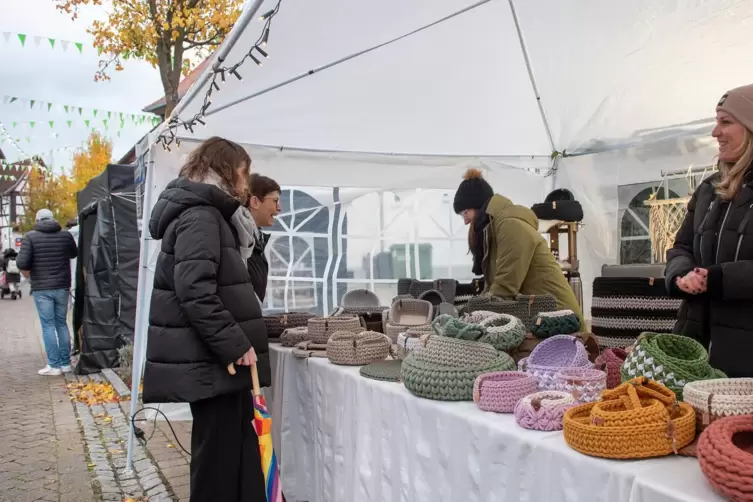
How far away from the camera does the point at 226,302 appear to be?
2.18 metres

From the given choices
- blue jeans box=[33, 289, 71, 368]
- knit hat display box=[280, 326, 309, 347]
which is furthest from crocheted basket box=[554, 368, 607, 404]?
blue jeans box=[33, 289, 71, 368]

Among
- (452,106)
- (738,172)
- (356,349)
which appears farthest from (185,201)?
(452,106)

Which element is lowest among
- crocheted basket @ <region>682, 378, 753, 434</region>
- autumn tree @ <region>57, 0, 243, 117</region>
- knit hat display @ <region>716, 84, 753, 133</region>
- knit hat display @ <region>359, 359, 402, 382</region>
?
knit hat display @ <region>359, 359, 402, 382</region>

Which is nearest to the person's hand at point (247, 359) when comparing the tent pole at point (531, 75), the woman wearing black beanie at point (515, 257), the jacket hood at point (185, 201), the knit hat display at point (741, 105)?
the jacket hood at point (185, 201)

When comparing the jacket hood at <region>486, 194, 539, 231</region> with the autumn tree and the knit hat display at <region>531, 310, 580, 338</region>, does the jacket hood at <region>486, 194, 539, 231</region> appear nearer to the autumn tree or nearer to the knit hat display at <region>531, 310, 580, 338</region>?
the knit hat display at <region>531, 310, 580, 338</region>

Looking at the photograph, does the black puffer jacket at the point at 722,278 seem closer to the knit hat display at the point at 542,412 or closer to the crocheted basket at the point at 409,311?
the knit hat display at the point at 542,412

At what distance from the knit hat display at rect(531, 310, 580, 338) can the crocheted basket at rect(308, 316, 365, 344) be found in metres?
0.98

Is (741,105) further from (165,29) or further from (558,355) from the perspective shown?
(165,29)

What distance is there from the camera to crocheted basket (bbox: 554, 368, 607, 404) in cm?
156

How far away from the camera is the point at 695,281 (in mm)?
1553

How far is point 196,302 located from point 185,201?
1.16ft

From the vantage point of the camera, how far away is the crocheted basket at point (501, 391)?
161 centimetres

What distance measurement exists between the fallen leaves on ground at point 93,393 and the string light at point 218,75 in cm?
270

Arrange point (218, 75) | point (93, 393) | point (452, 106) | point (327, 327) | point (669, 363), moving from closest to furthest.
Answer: point (669, 363), point (327, 327), point (218, 75), point (452, 106), point (93, 393)
